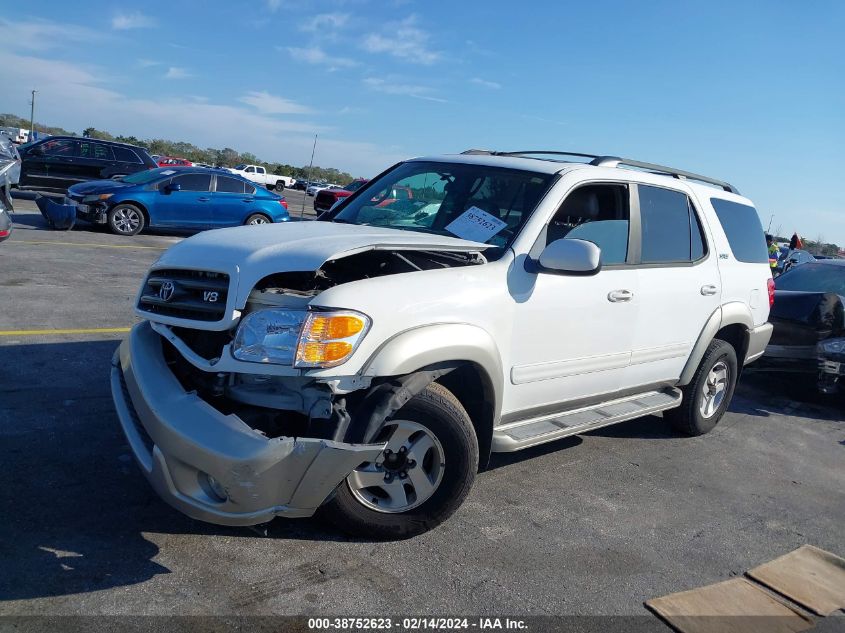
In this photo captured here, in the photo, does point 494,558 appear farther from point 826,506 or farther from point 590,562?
point 826,506

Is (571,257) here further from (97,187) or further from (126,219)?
(97,187)

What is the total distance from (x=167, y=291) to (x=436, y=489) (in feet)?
5.47

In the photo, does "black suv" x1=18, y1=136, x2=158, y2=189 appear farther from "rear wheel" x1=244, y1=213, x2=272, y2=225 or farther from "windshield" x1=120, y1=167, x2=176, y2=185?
"rear wheel" x1=244, y1=213, x2=272, y2=225

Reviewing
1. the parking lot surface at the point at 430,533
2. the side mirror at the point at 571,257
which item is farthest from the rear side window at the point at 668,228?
the parking lot surface at the point at 430,533

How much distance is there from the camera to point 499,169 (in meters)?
4.69

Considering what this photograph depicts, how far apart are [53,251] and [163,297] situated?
8.54 meters

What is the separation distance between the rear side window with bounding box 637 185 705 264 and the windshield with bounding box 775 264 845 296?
3.50m

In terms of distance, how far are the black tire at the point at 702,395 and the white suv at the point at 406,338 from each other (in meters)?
0.47

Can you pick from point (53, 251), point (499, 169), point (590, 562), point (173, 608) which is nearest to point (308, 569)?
point (173, 608)

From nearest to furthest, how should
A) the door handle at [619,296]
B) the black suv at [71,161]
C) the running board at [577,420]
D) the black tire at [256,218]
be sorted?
the running board at [577,420], the door handle at [619,296], the black tire at [256,218], the black suv at [71,161]

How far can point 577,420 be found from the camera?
452cm

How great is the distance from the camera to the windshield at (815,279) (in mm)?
8211

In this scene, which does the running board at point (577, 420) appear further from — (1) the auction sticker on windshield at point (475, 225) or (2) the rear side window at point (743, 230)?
(2) the rear side window at point (743, 230)

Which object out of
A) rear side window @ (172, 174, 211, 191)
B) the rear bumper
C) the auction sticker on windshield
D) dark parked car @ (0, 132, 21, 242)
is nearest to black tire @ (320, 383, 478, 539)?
the auction sticker on windshield
